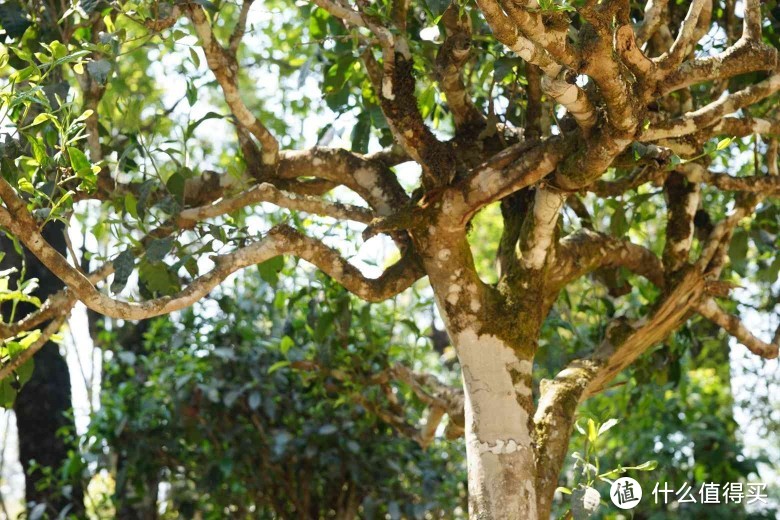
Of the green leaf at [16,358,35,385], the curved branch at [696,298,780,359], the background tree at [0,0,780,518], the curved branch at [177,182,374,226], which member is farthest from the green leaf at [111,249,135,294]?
the curved branch at [696,298,780,359]

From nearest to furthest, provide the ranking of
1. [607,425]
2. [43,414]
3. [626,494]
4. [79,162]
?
[79,162] → [607,425] → [626,494] → [43,414]

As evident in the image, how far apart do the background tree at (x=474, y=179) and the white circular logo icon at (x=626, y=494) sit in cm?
28

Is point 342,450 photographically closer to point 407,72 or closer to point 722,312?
point 722,312

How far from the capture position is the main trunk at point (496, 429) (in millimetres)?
2402

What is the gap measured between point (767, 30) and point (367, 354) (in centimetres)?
197

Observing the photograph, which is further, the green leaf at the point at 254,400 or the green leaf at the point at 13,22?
the green leaf at the point at 254,400

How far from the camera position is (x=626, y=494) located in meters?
2.82

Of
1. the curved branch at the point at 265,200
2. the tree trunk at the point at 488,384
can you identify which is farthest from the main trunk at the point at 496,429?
the curved branch at the point at 265,200

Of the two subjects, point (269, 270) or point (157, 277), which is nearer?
point (157, 277)

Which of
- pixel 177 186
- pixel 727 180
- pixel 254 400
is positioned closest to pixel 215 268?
pixel 177 186

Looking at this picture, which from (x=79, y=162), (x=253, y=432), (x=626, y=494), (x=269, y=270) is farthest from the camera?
(x=253, y=432)

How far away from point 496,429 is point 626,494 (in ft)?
1.95

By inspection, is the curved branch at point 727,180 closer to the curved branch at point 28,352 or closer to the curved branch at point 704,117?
the curved branch at point 704,117

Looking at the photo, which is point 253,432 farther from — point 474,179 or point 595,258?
point 474,179
